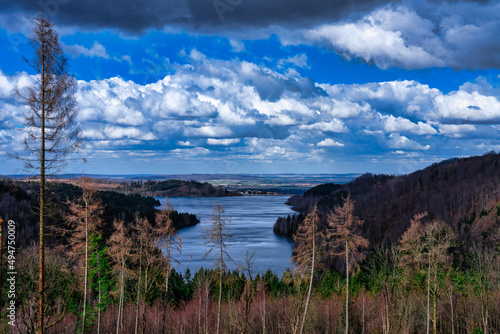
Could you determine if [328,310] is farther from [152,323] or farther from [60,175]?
[60,175]

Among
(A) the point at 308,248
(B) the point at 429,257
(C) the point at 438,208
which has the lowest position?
(C) the point at 438,208

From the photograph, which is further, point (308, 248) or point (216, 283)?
point (216, 283)

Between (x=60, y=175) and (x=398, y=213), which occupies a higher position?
(x=60, y=175)

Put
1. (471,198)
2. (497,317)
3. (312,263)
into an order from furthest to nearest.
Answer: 1. (471,198)
2. (497,317)
3. (312,263)

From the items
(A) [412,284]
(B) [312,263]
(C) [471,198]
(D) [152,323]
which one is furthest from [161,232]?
(C) [471,198]

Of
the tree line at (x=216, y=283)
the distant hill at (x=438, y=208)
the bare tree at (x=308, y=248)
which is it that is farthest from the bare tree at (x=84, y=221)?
the distant hill at (x=438, y=208)

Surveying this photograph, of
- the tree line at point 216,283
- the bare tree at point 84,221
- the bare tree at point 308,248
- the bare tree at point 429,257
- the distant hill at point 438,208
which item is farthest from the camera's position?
the distant hill at point 438,208

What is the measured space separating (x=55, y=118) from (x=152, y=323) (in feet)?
106

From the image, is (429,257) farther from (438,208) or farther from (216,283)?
(438,208)

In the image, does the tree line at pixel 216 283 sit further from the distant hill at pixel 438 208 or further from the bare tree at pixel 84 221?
the distant hill at pixel 438 208

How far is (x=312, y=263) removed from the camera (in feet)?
82.0

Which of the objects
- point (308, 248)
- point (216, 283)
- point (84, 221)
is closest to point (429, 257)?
point (308, 248)

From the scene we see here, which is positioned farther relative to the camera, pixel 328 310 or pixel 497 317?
pixel 328 310

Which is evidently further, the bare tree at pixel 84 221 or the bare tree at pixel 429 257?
the bare tree at pixel 429 257
